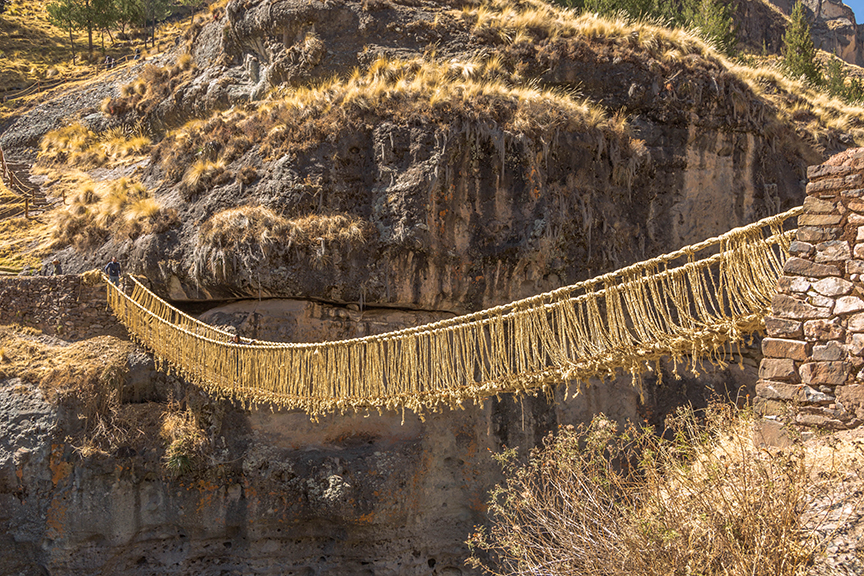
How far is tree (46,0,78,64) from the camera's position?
2614 cm

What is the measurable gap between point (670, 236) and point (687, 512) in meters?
7.33

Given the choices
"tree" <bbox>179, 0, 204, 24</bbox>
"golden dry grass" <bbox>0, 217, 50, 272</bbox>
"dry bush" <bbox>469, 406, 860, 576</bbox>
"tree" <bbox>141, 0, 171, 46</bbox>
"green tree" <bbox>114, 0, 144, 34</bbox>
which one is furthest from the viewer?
"tree" <bbox>179, 0, 204, 24</bbox>

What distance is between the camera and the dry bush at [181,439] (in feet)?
28.0

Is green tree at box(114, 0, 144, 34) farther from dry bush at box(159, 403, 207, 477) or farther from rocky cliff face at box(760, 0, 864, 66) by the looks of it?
rocky cliff face at box(760, 0, 864, 66)

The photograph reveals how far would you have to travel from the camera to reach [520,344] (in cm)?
491

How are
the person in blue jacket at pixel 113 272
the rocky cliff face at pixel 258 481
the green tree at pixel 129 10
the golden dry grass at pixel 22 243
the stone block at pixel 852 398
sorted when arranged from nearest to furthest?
the stone block at pixel 852 398
the rocky cliff face at pixel 258 481
the person in blue jacket at pixel 113 272
the golden dry grass at pixel 22 243
the green tree at pixel 129 10

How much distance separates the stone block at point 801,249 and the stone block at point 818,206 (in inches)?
7.8

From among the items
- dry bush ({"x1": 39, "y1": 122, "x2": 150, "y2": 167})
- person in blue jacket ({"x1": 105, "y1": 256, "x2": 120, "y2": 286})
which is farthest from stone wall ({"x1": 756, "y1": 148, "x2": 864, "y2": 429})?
dry bush ({"x1": 39, "y1": 122, "x2": 150, "y2": 167})

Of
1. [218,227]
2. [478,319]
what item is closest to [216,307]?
[218,227]

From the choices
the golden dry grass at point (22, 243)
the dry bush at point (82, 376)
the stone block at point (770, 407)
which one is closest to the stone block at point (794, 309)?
the stone block at point (770, 407)

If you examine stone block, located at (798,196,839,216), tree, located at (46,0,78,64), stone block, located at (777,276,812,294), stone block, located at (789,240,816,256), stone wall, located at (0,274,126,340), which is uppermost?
tree, located at (46,0,78,64)

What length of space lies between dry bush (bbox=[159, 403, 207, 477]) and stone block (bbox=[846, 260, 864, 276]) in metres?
8.04

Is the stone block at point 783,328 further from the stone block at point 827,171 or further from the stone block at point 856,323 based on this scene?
the stone block at point 827,171

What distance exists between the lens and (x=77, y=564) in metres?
8.22
